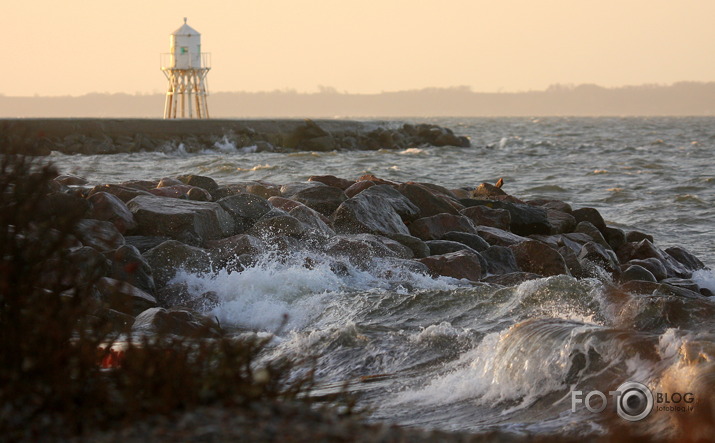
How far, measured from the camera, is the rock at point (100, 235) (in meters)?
8.16

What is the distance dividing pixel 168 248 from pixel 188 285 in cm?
56

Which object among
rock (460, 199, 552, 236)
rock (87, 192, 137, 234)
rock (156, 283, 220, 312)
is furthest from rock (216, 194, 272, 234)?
rock (460, 199, 552, 236)

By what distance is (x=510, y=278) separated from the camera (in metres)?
9.16

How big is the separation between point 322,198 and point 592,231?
4.04 m

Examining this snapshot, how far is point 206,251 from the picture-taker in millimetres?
8891

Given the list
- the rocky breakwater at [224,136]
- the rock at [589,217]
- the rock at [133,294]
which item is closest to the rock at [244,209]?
the rock at [133,294]

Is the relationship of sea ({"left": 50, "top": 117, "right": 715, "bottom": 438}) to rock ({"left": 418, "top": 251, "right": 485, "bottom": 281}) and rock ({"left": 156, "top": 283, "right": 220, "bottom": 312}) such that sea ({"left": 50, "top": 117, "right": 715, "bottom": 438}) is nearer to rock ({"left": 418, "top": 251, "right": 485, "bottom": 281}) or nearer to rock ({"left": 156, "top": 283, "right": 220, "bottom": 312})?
rock ({"left": 156, "top": 283, "right": 220, "bottom": 312})

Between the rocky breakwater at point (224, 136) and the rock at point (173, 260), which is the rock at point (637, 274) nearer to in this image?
the rock at point (173, 260)

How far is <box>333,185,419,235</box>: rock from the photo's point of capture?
34.2 feet

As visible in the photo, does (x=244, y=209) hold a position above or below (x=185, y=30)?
below

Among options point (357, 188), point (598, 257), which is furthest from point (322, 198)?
point (598, 257)

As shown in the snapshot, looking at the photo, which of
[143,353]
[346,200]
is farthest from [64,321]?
[346,200]

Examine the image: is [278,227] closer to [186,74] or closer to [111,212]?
[111,212]

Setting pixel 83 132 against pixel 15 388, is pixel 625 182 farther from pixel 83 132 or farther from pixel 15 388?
pixel 15 388
